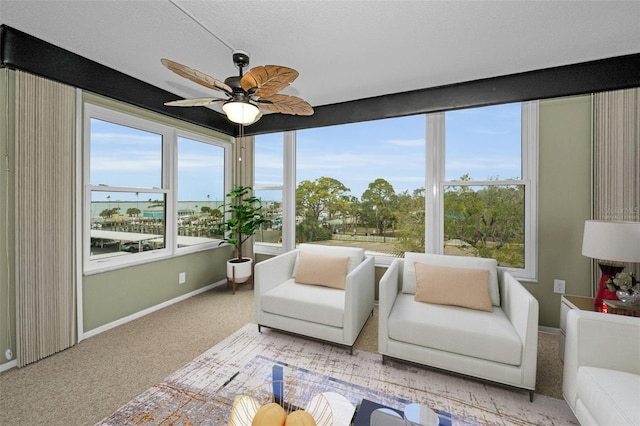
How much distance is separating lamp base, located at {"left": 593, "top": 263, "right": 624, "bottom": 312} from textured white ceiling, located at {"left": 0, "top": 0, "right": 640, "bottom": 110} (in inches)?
67.4

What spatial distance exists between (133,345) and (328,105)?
3227 mm

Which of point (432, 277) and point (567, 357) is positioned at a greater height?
point (432, 277)

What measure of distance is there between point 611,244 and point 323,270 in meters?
2.25

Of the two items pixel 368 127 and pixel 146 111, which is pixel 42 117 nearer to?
pixel 146 111

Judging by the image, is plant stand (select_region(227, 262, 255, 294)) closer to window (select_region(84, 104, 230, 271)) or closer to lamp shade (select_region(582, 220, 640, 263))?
window (select_region(84, 104, 230, 271))

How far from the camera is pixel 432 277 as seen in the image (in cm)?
237

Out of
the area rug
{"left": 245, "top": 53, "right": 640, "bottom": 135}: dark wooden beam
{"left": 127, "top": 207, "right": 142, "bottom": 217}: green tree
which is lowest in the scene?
the area rug

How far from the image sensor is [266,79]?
1.53 meters

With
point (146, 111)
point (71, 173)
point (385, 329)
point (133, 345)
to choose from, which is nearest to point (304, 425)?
point (385, 329)

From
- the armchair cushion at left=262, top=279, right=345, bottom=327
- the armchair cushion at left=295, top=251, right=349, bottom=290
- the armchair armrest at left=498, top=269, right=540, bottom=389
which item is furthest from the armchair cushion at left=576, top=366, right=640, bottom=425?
the armchair cushion at left=295, top=251, right=349, bottom=290

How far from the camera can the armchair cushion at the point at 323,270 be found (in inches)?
107

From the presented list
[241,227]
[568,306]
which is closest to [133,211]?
[241,227]

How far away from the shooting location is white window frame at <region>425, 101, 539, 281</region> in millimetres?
2686

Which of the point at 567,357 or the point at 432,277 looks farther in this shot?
the point at 432,277
